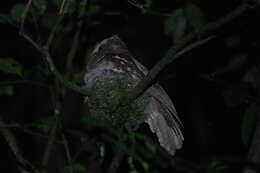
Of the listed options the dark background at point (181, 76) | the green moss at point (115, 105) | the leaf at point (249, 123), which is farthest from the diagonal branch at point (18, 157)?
the leaf at point (249, 123)

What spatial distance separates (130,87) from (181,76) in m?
0.51

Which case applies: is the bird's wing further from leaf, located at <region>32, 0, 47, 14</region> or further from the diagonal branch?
the diagonal branch

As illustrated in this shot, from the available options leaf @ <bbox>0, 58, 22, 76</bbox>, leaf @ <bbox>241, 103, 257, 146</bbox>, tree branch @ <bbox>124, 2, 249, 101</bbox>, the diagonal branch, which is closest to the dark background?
leaf @ <bbox>241, 103, 257, 146</bbox>

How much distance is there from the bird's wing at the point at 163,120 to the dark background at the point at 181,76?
14 cm

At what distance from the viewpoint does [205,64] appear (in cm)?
497

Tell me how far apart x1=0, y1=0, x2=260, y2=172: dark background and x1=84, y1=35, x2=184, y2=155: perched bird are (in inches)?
7.1

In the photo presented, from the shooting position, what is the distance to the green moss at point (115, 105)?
11.6ft

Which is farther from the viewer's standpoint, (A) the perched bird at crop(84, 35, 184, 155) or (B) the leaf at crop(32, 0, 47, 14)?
(B) the leaf at crop(32, 0, 47, 14)

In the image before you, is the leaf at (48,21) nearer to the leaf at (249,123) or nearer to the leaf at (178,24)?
the leaf at (178,24)

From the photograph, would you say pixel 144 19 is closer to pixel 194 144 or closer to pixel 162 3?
pixel 162 3

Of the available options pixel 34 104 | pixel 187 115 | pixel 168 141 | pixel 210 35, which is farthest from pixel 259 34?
pixel 34 104

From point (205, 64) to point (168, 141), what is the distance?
4.10 feet

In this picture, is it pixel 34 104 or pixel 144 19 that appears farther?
pixel 34 104

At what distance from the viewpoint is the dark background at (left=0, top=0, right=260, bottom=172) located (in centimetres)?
384
